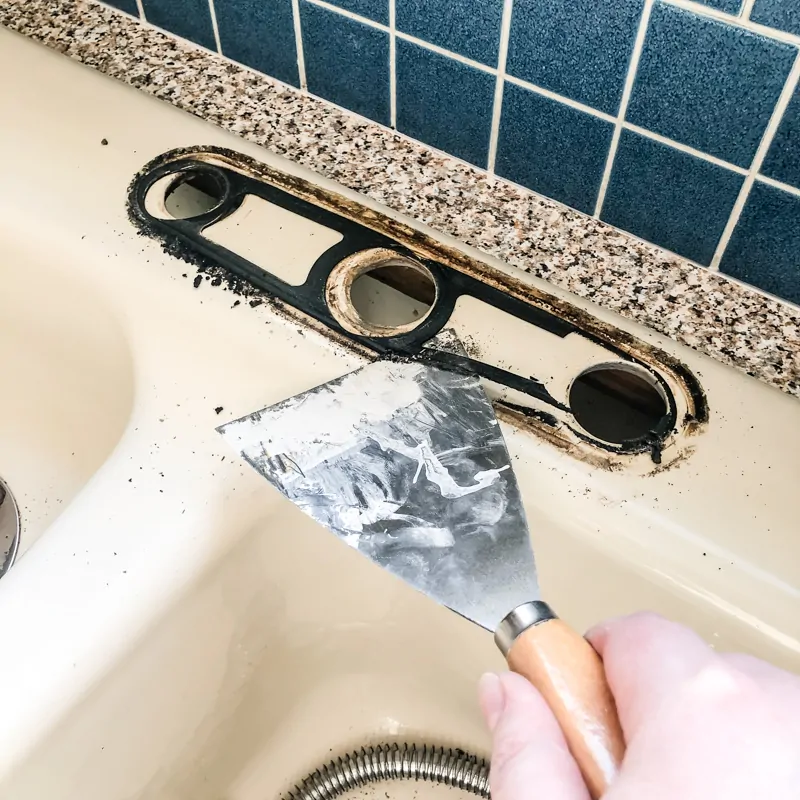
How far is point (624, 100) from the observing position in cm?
44

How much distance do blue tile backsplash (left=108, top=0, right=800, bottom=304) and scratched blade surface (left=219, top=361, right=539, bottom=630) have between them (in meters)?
0.15

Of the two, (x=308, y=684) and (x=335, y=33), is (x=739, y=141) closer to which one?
(x=335, y=33)

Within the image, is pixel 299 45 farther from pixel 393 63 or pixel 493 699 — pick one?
pixel 493 699

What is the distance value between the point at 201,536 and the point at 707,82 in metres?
0.35

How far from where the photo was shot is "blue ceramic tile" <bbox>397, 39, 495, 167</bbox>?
1.59 feet

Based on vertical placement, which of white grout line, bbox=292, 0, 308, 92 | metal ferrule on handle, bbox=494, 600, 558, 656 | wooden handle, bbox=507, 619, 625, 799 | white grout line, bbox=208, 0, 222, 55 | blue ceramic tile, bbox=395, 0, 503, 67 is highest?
white grout line, bbox=208, 0, 222, 55

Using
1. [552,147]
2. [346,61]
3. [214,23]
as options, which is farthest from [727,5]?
[214,23]

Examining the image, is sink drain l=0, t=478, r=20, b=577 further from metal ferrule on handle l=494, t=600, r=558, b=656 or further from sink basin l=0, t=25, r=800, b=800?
metal ferrule on handle l=494, t=600, r=558, b=656

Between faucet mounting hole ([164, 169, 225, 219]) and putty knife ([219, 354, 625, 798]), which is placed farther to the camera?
faucet mounting hole ([164, 169, 225, 219])

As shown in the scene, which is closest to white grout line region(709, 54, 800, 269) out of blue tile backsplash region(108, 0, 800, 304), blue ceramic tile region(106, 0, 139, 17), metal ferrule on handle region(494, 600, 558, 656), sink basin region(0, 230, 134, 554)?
blue tile backsplash region(108, 0, 800, 304)

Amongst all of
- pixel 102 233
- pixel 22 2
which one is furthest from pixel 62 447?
pixel 22 2

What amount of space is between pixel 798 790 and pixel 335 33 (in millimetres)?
477

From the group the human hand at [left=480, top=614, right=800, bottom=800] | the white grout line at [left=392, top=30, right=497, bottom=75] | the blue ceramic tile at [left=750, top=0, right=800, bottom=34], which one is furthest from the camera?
the white grout line at [left=392, top=30, right=497, bottom=75]

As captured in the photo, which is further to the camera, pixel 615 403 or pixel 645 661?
pixel 615 403
